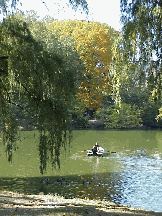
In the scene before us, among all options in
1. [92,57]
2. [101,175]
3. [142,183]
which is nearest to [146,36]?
[142,183]

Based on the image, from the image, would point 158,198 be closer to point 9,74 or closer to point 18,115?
point 18,115

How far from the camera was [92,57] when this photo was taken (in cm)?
4069

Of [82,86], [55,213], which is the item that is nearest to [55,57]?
[55,213]

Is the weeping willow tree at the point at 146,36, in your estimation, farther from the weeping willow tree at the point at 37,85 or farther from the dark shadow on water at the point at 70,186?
the dark shadow on water at the point at 70,186

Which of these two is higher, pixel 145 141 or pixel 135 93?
pixel 135 93

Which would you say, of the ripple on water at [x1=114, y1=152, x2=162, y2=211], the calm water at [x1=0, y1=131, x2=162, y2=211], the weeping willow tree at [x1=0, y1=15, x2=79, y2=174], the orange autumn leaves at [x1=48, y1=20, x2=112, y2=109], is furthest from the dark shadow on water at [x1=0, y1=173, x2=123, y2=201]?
the orange autumn leaves at [x1=48, y1=20, x2=112, y2=109]

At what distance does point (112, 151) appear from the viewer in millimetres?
25562

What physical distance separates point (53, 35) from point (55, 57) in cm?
2852

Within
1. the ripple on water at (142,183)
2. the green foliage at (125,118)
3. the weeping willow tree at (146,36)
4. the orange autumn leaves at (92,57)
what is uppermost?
the orange autumn leaves at (92,57)

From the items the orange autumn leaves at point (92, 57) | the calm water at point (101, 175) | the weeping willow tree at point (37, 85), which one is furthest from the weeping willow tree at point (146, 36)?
the orange autumn leaves at point (92, 57)

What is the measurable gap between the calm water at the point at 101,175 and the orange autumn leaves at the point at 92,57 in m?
14.1

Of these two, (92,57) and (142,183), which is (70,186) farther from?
(92,57)

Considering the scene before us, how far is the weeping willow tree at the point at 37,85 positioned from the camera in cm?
876

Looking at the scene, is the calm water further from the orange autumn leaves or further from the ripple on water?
the orange autumn leaves
